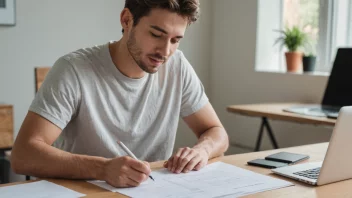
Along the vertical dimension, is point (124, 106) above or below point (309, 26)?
below

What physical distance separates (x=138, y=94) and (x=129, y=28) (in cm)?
22

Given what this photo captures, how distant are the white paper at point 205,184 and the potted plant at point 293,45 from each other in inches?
79.3

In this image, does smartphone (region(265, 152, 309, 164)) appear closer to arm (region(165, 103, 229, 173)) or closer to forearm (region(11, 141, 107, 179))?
arm (region(165, 103, 229, 173))

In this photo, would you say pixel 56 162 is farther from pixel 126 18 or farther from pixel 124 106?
pixel 126 18

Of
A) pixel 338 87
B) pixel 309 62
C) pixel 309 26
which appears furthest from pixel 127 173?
pixel 309 26

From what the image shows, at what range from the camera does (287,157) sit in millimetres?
1481

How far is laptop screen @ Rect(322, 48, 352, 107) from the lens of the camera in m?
2.69

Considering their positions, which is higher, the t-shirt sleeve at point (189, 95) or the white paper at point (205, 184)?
the t-shirt sleeve at point (189, 95)

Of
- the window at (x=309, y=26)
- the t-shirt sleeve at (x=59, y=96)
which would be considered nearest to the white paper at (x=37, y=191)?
the t-shirt sleeve at (x=59, y=96)

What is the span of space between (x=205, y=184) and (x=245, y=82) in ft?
7.96

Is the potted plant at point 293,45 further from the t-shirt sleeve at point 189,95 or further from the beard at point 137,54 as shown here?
the beard at point 137,54

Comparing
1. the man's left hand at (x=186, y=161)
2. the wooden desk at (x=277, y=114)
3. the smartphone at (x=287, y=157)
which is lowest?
the wooden desk at (x=277, y=114)

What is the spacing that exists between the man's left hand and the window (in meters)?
2.06

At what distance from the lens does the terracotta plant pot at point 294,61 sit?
322 cm
